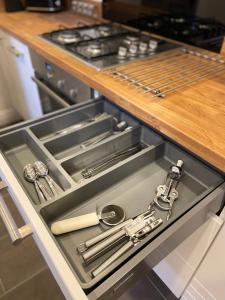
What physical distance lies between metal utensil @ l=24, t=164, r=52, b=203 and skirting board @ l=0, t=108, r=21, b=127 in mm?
1546

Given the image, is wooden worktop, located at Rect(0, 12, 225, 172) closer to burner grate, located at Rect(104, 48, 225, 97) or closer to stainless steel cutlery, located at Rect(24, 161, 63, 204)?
burner grate, located at Rect(104, 48, 225, 97)

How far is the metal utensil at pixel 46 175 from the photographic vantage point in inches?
27.5

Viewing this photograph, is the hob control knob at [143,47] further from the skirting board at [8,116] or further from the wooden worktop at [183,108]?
the skirting board at [8,116]

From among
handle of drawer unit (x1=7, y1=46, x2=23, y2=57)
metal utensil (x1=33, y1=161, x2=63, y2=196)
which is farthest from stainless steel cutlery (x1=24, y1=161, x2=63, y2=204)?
handle of drawer unit (x1=7, y1=46, x2=23, y2=57)

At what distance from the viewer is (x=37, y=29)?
4.55ft

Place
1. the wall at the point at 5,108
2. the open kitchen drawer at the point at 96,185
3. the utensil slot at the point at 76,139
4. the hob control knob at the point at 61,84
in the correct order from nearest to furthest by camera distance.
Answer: the open kitchen drawer at the point at 96,185
the utensil slot at the point at 76,139
the hob control knob at the point at 61,84
the wall at the point at 5,108

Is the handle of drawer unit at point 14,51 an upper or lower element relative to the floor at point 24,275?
upper

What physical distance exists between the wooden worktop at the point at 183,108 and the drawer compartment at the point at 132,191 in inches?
4.8

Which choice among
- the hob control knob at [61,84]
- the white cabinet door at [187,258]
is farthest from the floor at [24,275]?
the hob control knob at [61,84]

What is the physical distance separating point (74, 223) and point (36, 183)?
18 cm

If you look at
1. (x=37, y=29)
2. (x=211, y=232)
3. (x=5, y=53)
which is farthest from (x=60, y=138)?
(x=5, y=53)

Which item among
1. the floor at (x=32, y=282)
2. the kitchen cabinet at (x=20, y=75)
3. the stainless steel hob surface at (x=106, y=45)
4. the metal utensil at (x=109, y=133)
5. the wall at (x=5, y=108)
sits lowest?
the floor at (x=32, y=282)

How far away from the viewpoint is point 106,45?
3.83ft

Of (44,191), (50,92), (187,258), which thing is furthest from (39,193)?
(50,92)
